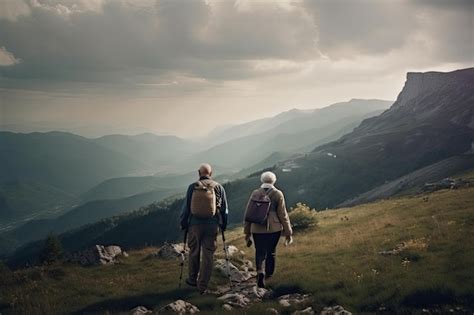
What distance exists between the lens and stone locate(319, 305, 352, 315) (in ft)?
36.1

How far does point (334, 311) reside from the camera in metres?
11.3

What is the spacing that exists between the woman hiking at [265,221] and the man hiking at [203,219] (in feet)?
4.04

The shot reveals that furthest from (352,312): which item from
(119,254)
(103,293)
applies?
(119,254)

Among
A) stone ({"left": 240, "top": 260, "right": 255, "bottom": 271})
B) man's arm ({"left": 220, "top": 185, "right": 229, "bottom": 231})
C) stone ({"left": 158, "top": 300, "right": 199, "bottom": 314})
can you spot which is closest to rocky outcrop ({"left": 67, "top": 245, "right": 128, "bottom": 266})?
stone ({"left": 240, "top": 260, "right": 255, "bottom": 271})

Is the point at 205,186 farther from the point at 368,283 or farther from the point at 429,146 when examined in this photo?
the point at 429,146

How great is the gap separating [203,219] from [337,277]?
17.9 feet

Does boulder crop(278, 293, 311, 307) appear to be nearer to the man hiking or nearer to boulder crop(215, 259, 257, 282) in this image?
the man hiking

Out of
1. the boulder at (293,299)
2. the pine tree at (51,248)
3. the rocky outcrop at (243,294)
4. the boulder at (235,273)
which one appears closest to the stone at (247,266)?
the boulder at (235,273)

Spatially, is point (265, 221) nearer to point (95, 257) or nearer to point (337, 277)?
point (337, 277)

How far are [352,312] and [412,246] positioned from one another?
681cm

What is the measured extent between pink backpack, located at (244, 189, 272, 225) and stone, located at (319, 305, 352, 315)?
3953 millimetres

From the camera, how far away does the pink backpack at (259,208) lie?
1457 cm

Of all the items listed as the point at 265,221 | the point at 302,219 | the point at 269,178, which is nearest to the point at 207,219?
the point at 265,221

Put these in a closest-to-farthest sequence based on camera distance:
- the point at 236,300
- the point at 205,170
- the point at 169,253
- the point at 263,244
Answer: the point at 236,300 → the point at 263,244 → the point at 205,170 → the point at 169,253
